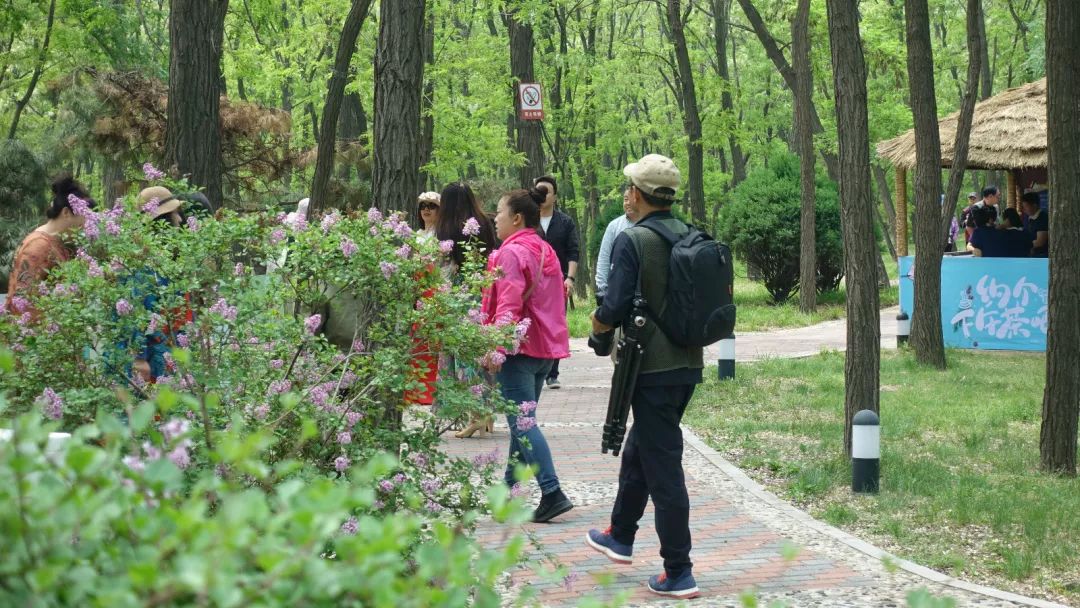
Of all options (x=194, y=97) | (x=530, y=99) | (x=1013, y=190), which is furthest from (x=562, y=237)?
(x=1013, y=190)

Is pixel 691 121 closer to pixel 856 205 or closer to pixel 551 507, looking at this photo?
pixel 856 205

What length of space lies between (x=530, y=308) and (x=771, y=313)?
16.7 m

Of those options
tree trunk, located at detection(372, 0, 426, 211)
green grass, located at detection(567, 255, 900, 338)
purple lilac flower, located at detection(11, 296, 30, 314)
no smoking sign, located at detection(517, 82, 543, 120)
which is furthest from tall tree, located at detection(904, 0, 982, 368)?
purple lilac flower, located at detection(11, 296, 30, 314)

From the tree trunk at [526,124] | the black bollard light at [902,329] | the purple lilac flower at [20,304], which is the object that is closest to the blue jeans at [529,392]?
the purple lilac flower at [20,304]

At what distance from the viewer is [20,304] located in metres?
6.07

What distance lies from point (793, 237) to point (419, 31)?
19.1 m

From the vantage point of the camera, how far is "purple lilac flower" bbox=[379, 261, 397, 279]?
221 inches

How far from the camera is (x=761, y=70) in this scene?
46.8 m

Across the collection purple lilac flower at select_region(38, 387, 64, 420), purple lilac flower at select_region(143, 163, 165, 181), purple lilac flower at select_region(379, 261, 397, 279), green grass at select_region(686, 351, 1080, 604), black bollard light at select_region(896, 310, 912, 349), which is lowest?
green grass at select_region(686, 351, 1080, 604)

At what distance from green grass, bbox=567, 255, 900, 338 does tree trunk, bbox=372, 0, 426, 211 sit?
12411 mm

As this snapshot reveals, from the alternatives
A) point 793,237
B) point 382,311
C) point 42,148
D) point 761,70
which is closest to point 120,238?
point 382,311

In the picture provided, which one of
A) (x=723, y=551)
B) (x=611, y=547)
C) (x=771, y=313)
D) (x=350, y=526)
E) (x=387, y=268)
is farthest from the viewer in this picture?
(x=771, y=313)

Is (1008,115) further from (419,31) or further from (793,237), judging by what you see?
(419,31)

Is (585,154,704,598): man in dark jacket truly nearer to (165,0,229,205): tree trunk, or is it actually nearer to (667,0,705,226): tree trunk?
(165,0,229,205): tree trunk
